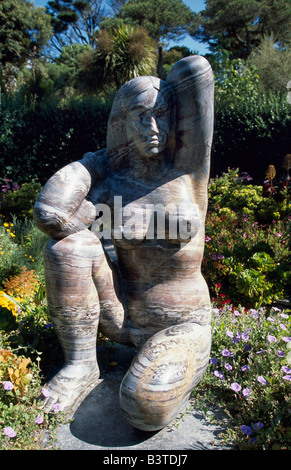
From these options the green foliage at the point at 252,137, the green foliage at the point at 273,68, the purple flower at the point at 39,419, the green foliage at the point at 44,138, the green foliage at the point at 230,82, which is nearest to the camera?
the purple flower at the point at 39,419

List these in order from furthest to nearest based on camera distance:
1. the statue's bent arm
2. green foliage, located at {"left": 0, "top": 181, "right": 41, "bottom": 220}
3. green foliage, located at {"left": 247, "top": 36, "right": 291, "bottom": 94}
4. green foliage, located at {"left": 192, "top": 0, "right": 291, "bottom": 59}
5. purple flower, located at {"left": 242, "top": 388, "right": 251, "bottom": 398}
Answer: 1. green foliage, located at {"left": 192, "top": 0, "right": 291, "bottom": 59}
2. green foliage, located at {"left": 247, "top": 36, "right": 291, "bottom": 94}
3. green foliage, located at {"left": 0, "top": 181, "right": 41, "bottom": 220}
4. purple flower, located at {"left": 242, "top": 388, "right": 251, "bottom": 398}
5. the statue's bent arm

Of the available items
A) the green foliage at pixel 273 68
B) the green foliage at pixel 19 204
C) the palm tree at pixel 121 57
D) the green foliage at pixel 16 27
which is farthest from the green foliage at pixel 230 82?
the green foliage at pixel 16 27

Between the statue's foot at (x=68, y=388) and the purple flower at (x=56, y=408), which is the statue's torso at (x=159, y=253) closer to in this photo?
the statue's foot at (x=68, y=388)

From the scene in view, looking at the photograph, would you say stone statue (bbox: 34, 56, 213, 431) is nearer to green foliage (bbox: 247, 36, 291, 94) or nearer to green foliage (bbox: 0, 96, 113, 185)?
green foliage (bbox: 0, 96, 113, 185)

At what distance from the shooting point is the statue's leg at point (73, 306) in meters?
1.94

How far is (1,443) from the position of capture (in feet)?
5.65

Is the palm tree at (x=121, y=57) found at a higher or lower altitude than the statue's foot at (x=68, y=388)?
higher

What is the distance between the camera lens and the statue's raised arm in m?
1.90

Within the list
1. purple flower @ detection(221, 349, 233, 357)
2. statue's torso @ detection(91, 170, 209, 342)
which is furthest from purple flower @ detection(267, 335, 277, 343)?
statue's torso @ detection(91, 170, 209, 342)

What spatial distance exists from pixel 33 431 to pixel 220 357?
4.12 feet

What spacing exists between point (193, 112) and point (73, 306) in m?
1.21

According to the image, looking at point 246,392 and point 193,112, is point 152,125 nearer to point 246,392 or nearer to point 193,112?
point 193,112

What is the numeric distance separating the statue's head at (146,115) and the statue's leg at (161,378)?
101 cm

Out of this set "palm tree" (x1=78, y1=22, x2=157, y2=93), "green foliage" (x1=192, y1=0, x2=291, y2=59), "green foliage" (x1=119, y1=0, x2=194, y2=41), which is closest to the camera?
"palm tree" (x1=78, y1=22, x2=157, y2=93)
